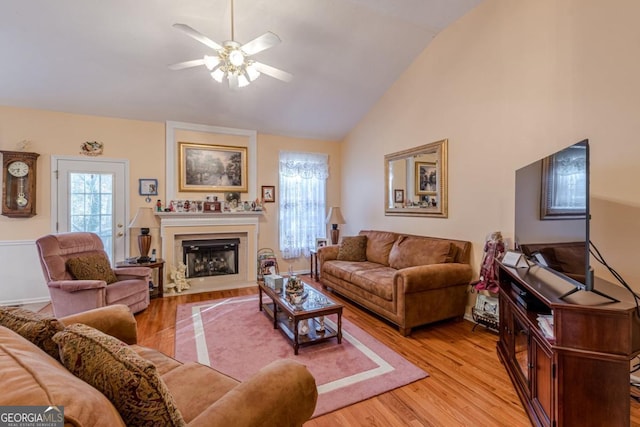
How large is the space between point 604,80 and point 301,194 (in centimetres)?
417

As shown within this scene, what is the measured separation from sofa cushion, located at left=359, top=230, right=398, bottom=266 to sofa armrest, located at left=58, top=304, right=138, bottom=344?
10.1 ft

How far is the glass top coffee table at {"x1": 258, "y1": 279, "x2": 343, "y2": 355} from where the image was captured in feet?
8.14

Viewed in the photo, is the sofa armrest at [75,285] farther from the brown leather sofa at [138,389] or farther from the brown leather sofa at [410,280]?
the brown leather sofa at [410,280]

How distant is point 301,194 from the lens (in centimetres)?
543

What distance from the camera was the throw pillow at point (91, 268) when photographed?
3168 millimetres

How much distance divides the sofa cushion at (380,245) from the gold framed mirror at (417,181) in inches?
14.5

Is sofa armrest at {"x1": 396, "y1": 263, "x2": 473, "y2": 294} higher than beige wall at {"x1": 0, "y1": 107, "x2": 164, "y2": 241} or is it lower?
lower

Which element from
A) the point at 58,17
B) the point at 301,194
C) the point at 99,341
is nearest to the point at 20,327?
the point at 99,341

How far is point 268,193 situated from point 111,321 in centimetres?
362

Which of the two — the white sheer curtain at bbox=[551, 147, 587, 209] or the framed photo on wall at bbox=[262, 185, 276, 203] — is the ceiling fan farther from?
the framed photo on wall at bbox=[262, 185, 276, 203]

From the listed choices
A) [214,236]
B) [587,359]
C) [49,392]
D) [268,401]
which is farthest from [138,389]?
[214,236]

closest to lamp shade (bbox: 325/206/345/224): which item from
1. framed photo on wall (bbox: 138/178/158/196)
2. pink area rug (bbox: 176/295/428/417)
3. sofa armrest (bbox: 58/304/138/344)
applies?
pink area rug (bbox: 176/295/428/417)

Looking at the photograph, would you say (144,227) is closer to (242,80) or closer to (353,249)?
(242,80)

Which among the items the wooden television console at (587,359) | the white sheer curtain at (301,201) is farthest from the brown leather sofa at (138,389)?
the white sheer curtain at (301,201)
